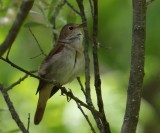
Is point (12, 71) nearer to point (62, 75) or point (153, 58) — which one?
point (153, 58)

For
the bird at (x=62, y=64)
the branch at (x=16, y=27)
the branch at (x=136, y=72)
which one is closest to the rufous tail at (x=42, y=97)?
the bird at (x=62, y=64)

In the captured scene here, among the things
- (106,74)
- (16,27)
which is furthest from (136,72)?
Answer: (106,74)

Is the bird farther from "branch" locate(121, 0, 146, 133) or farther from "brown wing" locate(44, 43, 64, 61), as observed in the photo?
"branch" locate(121, 0, 146, 133)

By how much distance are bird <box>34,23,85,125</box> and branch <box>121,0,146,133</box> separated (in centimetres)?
84

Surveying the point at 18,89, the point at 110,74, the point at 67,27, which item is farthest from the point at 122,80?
the point at 67,27

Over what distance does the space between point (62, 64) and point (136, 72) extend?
99 cm

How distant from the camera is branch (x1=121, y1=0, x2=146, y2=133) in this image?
2.78m

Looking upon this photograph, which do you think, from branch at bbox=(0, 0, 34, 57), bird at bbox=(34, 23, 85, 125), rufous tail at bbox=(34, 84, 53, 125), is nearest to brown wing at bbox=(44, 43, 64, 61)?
bird at bbox=(34, 23, 85, 125)

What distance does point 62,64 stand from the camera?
3699 millimetres

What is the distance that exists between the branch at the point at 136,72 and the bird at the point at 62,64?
2.76 ft

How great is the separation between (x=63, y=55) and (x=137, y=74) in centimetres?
99

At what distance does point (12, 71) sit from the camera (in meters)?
5.31

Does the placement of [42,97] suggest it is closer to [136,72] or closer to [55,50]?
[55,50]

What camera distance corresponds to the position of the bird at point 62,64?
3.64 meters
